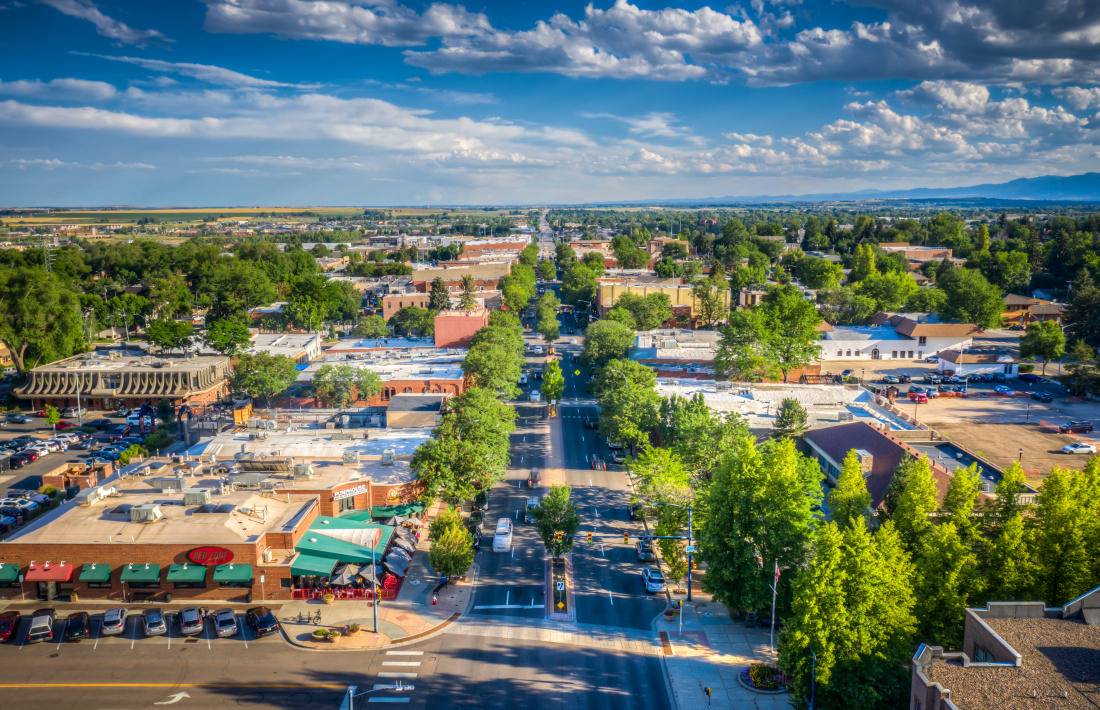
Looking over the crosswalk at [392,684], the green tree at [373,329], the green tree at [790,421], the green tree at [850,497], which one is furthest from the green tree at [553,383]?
the crosswalk at [392,684]

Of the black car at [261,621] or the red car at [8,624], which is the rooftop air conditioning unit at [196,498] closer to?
the black car at [261,621]

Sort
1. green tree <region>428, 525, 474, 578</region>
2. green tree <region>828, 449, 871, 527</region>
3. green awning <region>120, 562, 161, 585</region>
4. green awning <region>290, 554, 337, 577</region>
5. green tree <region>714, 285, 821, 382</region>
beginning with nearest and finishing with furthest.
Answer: green tree <region>828, 449, 871, 527</region>
green awning <region>120, 562, 161, 585</region>
green awning <region>290, 554, 337, 577</region>
green tree <region>428, 525, 474, 578</region>
green tree <region>714, 285, 821, 382</region>

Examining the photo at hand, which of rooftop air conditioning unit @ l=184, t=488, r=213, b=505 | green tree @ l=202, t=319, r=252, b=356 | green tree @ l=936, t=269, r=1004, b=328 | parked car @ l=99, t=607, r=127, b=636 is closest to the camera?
parked car @ l=99, t=607, r=127, b=636

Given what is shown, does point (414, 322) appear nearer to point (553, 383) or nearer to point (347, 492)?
point (553, 383)

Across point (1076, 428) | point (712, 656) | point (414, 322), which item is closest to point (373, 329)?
point (414, 322)

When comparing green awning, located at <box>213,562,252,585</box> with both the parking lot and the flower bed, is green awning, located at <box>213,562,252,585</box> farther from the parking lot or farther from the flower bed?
the flower bed

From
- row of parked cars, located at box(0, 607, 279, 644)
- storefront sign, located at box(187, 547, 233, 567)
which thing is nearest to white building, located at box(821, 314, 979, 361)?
storefront sign, located at box(187, 547, 233, 567)
